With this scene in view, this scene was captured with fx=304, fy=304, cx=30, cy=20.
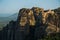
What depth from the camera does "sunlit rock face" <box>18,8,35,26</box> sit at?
6350cm

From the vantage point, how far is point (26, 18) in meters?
63.6

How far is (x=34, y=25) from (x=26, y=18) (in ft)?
7.56

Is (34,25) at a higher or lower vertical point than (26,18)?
lower

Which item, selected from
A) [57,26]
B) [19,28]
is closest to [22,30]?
[19,28]

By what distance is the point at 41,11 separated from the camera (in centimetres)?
6359

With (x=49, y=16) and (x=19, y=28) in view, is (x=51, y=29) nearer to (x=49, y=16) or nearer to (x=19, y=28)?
(x=49, y=16)

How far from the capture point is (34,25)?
6297 centimetres

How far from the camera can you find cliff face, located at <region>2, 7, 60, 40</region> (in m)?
56.1

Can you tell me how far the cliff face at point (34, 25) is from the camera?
56141 millimetres

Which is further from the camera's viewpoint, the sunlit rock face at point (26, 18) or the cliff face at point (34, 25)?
the sunlit rock face at point (26, 18)

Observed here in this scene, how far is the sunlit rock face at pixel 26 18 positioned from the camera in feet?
208

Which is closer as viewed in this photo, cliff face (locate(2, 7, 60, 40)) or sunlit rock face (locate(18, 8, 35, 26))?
cliff face (locate(2, 7, 60, 40))

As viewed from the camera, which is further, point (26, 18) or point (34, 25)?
point (26, 18)

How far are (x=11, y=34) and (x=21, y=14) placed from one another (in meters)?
5.85
